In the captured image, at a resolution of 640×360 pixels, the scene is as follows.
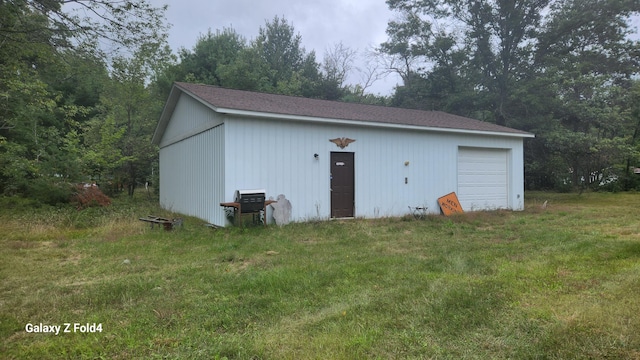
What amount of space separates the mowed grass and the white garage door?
15.9 ft

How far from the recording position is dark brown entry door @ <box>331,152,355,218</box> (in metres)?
9.65

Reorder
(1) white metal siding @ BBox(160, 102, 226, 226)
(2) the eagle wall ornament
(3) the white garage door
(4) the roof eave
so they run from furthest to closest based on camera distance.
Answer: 1. (3) the white garage door
2. (2) the eagle wall ornament
3. (1) white metal siding @ BBox(160, 102, 226, 226)
4. (4) the roof eave

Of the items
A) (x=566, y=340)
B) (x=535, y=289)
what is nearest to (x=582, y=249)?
(x=535, y=289)

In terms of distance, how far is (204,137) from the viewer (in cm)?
957

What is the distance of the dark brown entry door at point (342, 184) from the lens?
9.65m

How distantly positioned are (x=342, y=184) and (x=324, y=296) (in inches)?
243

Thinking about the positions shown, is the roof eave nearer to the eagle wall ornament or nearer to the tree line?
the eagle wall ornament

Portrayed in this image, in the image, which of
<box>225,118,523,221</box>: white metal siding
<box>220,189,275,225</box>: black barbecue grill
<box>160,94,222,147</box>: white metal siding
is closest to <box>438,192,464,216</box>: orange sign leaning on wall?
<box>225,118,523,221</box>: white metal siding

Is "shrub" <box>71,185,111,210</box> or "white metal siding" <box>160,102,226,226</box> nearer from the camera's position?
"white metal siding" <box>160,102,226,226</box>

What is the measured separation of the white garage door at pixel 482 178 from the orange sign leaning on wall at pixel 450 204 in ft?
1.47

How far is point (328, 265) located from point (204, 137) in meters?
6.09

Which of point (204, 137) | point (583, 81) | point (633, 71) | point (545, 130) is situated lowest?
point (204, 137)

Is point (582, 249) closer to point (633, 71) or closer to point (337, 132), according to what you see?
point (337, 132)

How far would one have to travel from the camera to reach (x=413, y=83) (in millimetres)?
24438
